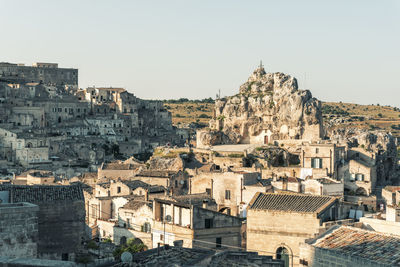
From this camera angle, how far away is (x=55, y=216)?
21.5 meters

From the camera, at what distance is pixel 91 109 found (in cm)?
10975

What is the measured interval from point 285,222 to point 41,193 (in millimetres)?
10326

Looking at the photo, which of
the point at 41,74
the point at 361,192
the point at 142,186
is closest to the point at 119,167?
the point at 142,186

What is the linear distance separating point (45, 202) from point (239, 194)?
913 inches

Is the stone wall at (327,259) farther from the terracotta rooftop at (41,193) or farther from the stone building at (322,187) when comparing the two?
the stone building at (322,187)

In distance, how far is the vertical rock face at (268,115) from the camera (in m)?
69.3

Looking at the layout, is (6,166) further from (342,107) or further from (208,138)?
(342,107)

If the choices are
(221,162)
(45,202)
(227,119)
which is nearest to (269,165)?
(221,162)

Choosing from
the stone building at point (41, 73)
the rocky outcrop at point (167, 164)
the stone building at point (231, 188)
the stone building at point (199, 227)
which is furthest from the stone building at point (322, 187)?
the stone building at point (41, 73)

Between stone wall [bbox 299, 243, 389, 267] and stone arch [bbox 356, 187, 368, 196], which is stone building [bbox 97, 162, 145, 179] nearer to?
stone arch [bbox 356, 187, 368, 196]

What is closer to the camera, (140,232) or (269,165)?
(140,232)

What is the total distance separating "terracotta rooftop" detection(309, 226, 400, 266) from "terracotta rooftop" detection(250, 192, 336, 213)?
14.7 feet

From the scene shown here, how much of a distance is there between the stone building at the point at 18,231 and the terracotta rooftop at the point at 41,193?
13.0ft

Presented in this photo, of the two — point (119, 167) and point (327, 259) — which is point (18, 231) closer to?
point (327, 259)
